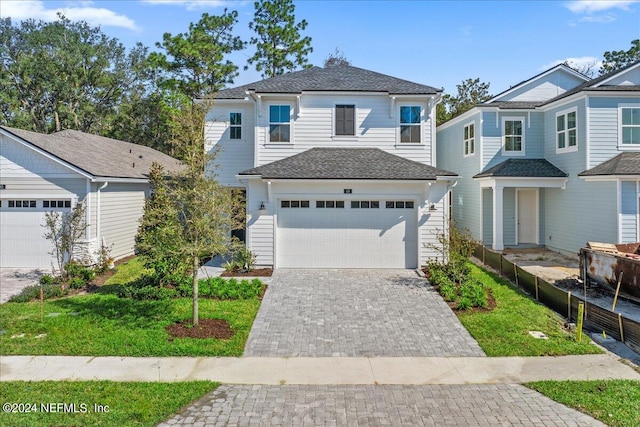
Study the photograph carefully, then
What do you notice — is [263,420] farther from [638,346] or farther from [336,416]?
[638,346]

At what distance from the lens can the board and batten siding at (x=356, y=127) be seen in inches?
615

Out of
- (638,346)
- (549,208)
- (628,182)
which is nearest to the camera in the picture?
(638,346)

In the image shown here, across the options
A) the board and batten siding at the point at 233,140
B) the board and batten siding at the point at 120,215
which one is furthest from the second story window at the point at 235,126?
the board and batten siding at the point at 120,215

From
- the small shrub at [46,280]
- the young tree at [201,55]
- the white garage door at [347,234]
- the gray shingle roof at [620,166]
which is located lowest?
the small shrub at [46,280]

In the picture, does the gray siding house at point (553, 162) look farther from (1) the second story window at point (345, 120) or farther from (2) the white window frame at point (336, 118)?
(1) the second story window at point (345, 120)

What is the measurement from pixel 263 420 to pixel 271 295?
5983 millimetres

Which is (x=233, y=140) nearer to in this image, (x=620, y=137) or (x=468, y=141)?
(x=468, y=141)

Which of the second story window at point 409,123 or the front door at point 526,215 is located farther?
the front door at point 526,215

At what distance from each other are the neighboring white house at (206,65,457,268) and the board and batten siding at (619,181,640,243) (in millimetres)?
5914

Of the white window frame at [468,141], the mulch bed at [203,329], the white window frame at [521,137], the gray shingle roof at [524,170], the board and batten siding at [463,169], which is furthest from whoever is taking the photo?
the white window frame at [468,141]

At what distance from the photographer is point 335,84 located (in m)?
16.3

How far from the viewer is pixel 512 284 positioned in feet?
40.8

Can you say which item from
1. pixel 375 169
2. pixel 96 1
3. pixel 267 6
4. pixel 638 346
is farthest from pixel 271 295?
pixel 267 6

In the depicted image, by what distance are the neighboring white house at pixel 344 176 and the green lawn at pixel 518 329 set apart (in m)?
3.42
